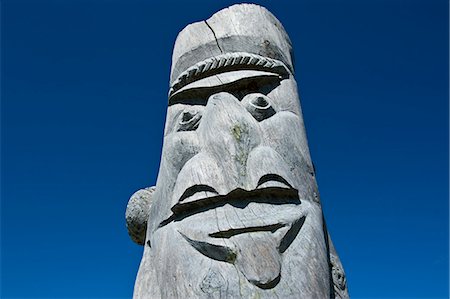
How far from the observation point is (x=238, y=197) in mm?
2826

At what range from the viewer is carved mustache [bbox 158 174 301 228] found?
2.81m

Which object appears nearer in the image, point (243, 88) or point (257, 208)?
point (257, 208)

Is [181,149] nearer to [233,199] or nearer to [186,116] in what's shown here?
[186,116]

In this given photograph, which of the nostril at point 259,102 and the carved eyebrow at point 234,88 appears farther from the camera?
the carved eyebrow at point 234,88

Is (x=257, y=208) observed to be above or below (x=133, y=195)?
below

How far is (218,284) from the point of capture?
2.53 m

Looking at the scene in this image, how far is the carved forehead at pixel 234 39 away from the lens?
349 cm

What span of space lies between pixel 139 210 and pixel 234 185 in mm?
1289

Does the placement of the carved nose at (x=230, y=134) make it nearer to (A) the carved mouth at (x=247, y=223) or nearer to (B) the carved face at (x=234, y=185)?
(B) the carved face at (x=234, y=185)

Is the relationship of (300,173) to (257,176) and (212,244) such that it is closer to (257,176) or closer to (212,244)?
(257,176)

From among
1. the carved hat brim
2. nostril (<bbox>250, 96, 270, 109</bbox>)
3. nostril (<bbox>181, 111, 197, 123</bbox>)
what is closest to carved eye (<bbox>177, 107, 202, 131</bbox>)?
nostril (<bbox>181, 111, 197, 123</bbox>)

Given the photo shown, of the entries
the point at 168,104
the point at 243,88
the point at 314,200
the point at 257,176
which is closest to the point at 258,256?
the point at 257,176

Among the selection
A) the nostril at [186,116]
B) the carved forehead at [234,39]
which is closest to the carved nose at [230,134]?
the nostril at [186,116]

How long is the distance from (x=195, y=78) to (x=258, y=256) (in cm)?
149
